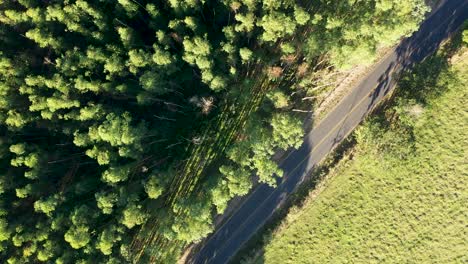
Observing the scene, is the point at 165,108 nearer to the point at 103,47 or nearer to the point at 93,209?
the point at 103,47

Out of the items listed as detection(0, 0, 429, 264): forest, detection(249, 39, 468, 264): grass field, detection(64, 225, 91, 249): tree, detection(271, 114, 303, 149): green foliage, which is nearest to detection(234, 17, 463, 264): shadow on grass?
detection(249, 39, 468, 264): grass field

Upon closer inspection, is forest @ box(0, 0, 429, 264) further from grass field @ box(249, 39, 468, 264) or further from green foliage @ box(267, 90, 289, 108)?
grass field @ box(249, 39, 468, 264)

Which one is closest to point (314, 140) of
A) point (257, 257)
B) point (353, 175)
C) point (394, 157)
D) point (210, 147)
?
point (353, 175)

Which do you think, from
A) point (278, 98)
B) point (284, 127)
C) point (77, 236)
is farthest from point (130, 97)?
point (284, 127)

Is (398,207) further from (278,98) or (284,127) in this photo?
(278,98)

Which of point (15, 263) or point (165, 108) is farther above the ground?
point (165, 108)

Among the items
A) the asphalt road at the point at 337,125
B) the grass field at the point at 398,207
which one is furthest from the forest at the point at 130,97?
the grass field at the point at 398,207

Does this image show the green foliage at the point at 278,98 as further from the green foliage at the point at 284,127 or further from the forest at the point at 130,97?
the green foliage at the point at 284,127
